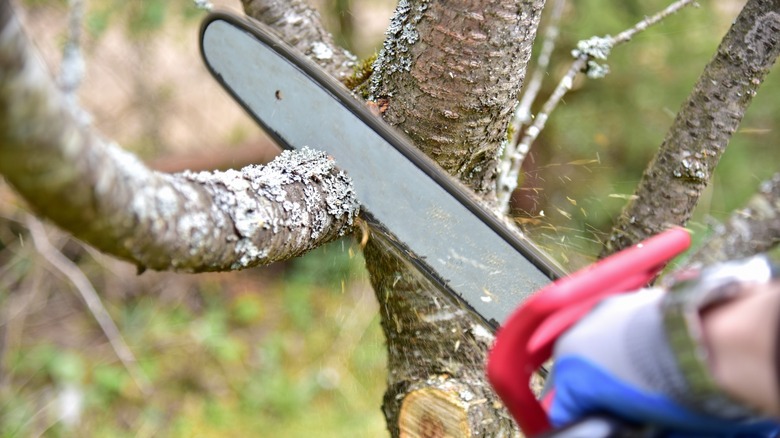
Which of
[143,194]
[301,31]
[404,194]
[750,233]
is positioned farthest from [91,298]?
[750,233]

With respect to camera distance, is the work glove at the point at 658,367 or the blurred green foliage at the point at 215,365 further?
the blurred green foliage at the point at 215,365

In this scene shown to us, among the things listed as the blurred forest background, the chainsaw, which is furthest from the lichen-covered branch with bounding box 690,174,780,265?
the blurred forest background

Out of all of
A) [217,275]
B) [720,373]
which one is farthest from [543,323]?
[217,275]

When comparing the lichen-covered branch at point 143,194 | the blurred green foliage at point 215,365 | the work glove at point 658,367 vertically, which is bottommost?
the blurred green foliage at point 215,365

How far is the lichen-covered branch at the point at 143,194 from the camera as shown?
1.39 feet

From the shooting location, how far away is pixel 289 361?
256 centimetres

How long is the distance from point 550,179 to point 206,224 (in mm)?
1568

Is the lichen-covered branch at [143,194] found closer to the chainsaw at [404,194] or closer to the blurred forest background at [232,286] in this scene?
the chainsaw at [404,194]

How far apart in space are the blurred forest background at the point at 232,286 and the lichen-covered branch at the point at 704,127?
0.85 metres

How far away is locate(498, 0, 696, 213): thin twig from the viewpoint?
46.6 inches

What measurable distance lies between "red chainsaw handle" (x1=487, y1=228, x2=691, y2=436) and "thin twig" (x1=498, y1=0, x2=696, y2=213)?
594 mm

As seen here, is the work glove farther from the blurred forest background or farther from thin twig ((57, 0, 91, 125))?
the blurred forest background

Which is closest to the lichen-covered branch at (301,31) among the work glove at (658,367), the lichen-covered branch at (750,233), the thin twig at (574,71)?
the thin twig at (574,71)

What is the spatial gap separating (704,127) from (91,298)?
2109 millimetres
